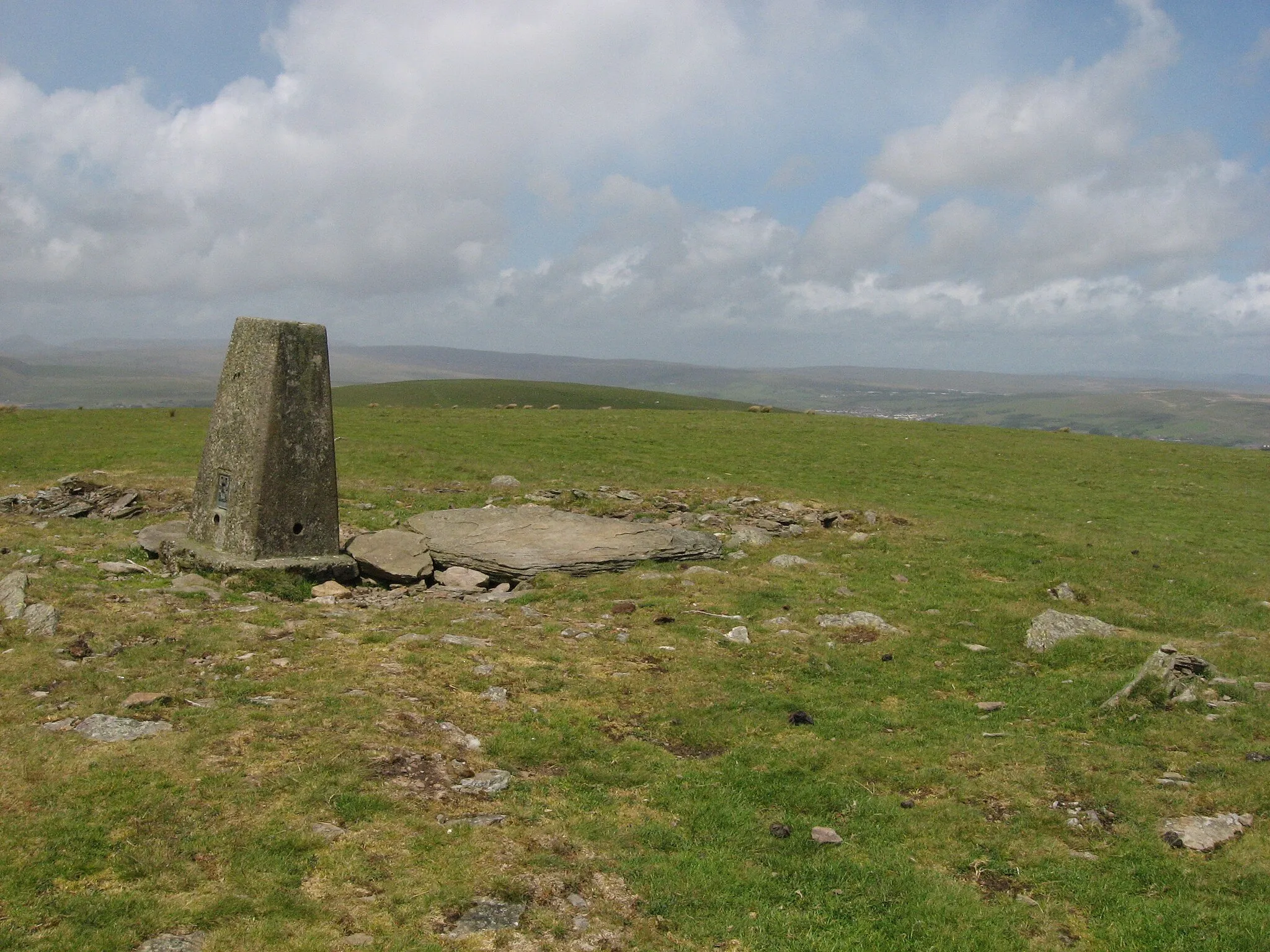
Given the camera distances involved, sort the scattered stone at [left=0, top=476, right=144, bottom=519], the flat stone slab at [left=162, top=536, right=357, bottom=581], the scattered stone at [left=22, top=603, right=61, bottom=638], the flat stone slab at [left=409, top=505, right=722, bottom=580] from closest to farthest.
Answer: the scattered stone at [left=22, top=603, right=61, bottom=638], the flat stone slab at [left=162, top=536, right=357, bottom=581], the flat stone slab at [left=409, top=505, right=722, bottom=580], the scattered stone at [left=0, top=476, right=144, bottom=519]

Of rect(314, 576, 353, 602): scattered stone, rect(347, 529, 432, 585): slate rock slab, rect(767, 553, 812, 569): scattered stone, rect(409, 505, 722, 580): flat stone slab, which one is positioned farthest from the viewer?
rect(767, 553, 812, 569): scattered stone

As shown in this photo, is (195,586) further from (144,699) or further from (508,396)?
(508,396)

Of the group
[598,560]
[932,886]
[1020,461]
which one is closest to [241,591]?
[598,560]

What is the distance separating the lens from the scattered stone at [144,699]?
8.83 meters

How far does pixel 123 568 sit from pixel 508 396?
91.8 m

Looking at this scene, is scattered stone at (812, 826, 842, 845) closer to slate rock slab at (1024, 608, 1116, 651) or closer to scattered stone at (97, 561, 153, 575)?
slate rock slab at (1024, 608, 1116, 651)

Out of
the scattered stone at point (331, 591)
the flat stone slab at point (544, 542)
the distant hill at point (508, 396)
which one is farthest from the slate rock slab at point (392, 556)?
the distant hill at point (508, 396)

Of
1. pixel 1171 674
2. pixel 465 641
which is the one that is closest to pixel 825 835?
pixel 1171 674

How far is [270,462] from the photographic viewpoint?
557 inches

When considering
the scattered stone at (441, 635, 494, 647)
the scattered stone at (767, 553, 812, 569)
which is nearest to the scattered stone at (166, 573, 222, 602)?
the scattered stone at (441, 635, 494, 647)

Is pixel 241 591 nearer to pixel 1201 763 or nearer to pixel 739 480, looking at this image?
pixel 1201 763

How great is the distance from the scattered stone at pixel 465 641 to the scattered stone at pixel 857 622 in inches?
219

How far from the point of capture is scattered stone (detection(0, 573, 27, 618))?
1114cm

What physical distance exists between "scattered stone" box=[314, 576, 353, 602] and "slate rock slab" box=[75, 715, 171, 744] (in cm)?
555
